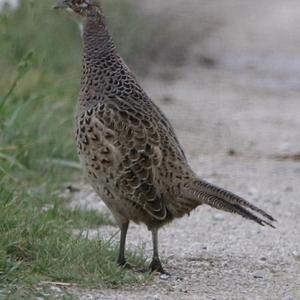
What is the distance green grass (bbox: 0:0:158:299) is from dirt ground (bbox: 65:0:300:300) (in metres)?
0.25

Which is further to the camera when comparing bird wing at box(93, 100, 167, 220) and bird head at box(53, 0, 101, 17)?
bird head at box(53, 0, 101, 17)

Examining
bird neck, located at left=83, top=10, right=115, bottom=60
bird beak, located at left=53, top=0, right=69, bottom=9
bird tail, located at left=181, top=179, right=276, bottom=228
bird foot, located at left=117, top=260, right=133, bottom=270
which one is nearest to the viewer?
bird tail, located at left=181, top=179, right=276, bottom=228

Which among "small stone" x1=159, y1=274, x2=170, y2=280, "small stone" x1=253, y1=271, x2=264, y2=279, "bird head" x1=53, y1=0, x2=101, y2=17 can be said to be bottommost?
"small stone" x1=159, y1=274, x2=170, y2=280

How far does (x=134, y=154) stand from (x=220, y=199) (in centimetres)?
52

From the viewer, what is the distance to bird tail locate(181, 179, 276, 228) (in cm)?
645

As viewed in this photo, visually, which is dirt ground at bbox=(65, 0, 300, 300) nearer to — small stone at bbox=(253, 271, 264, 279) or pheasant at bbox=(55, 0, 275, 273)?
small stone at bbox=(253, 271, 264, 279)

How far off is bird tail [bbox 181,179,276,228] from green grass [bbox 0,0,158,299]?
54 centimetres

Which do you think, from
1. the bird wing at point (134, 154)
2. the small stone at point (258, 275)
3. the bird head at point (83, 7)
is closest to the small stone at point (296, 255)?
the small stone at point (258, 275)

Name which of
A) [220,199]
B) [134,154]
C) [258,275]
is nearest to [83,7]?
[134,154]

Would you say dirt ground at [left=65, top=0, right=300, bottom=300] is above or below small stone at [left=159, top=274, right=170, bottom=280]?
above

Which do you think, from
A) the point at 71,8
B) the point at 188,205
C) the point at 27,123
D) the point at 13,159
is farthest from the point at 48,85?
the point at 188,205

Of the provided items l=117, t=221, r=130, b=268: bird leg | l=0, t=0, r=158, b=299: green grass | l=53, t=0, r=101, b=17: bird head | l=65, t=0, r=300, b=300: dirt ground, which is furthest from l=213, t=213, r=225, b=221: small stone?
l=53, t=0, r=101, b=17: bird head

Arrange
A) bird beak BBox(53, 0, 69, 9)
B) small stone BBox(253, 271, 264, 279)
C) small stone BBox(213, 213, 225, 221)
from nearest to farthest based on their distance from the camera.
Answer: small stone BBox(253, 271, 264, 279) → bird beak BBox(53, 0, 69, 9) → small stone BBox(213, 213, 225, 221)

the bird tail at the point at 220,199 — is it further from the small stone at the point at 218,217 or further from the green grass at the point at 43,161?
the small stone at the point at 218,217
